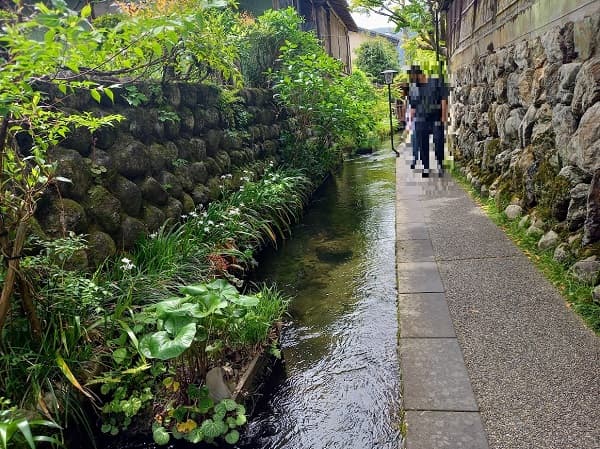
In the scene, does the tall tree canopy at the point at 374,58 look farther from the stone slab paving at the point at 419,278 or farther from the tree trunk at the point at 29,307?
the tree trunk at the point at 29,307

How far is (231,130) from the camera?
22.0 ft

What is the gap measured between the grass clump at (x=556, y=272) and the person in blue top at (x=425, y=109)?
244 centimetres

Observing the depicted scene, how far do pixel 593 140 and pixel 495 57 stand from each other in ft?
13.1

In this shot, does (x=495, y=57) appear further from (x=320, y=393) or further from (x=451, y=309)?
(x=320, y=393)

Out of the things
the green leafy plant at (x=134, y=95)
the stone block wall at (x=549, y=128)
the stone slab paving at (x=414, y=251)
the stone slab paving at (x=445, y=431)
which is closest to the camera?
the stone slab paving at (x=445, y=431)

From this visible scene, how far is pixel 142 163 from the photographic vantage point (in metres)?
4.40

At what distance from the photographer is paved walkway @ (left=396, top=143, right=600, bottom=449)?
7.18ft

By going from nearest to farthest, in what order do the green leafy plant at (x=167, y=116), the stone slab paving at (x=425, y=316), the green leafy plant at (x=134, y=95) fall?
the stone slab paving at (x=425, y=316)
the green leafy plant at (x=134, y=95)
the green leafy plant at (x=167, y=116)

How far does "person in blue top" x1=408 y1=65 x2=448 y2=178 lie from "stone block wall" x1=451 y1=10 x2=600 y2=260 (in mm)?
762

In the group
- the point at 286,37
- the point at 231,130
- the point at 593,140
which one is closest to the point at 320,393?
the point at 593,140

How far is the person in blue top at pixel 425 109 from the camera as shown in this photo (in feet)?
24.3

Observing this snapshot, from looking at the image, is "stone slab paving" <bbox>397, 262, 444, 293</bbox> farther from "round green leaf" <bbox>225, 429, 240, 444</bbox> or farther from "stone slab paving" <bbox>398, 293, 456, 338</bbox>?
"round green leaf" <bbox>225, 429, 240, 444</bbox>

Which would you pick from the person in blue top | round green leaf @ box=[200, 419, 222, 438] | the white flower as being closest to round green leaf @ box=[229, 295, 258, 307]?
round green leaf @ box=[200, 419, 222, 438]

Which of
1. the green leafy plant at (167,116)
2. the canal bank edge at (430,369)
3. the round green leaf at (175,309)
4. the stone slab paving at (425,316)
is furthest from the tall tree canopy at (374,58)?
the round green leaf at (175,309)
